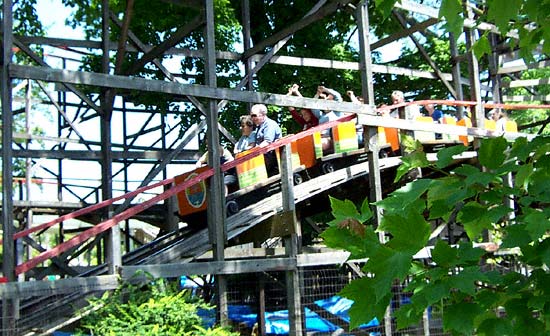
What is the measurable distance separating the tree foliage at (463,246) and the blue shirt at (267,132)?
26.7 feet

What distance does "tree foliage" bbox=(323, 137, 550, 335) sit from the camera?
75.6 inches

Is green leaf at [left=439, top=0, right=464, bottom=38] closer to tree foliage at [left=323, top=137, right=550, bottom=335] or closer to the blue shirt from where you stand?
tree foliage at [left=323, top=137, right=550, bottom=335]

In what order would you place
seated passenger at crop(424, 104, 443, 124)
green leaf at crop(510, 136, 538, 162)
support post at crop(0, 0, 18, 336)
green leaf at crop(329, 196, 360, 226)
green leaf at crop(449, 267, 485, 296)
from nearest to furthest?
1. green leaf at crop(449, 267, 485, 296)
2. green leaf at crop(329, 196, 360, 226)
3. green leaf at crop(510, 136, 538, 162)
4. support post at crop(0, 0, 18, 336)
5. seated passenger at crop(424, 104, 443, 124)

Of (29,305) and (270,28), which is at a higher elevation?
(270,28)

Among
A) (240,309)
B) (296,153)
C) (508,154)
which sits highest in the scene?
(296,153)

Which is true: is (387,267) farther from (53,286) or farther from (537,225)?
(53,286)

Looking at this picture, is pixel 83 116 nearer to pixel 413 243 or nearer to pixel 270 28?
pixel 270 28

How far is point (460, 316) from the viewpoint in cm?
198

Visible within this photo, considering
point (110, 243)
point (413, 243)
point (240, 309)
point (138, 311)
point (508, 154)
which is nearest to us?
point (413, 243)

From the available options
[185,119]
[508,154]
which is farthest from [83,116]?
[508,154]

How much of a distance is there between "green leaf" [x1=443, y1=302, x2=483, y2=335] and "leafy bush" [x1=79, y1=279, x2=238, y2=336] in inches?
214

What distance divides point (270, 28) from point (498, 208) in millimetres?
14474

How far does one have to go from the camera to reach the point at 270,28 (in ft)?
53.6

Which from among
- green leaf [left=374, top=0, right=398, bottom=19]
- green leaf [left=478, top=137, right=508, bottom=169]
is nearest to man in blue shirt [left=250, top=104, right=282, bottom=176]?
green leaf [left=374, top=0, right=398, bottom=19]
